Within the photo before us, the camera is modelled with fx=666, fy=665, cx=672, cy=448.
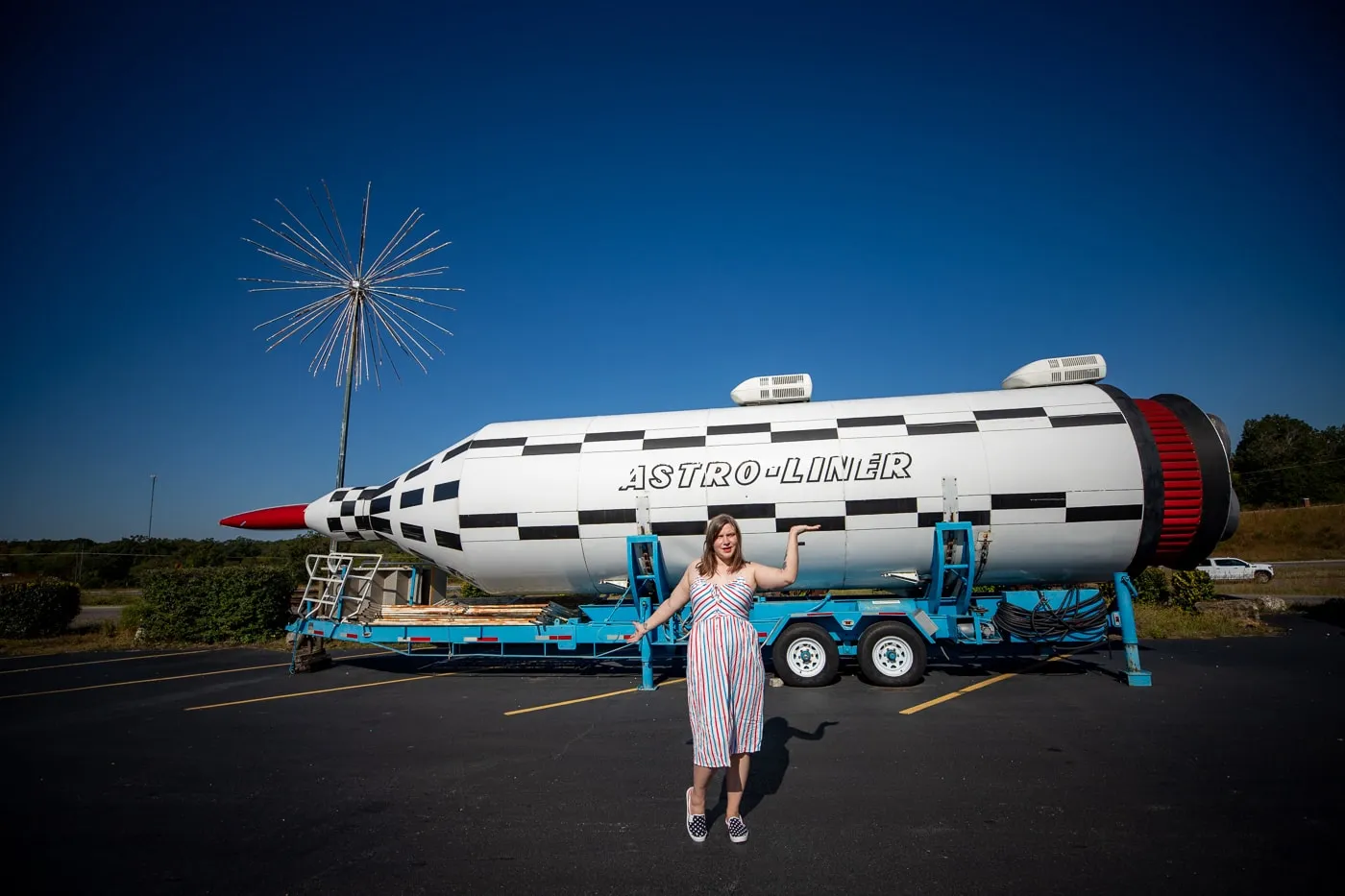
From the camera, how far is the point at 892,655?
339 inches

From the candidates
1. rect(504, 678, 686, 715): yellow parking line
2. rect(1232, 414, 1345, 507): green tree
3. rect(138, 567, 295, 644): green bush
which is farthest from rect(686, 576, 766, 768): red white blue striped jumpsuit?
rect(1232, 414, 1345, 507): green tree

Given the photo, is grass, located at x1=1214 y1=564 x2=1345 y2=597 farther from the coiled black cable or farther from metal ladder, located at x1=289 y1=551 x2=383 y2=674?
metal ladder, located at x1=289 y1=551 x2=383 y2=674

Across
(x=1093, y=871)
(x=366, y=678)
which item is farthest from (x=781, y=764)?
(x=366, y=678)

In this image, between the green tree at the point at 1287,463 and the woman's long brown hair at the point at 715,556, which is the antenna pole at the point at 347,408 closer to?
the woman's long brown hair at the point at 715,556

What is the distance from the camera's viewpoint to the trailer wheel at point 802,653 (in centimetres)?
861

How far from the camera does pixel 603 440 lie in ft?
31.0

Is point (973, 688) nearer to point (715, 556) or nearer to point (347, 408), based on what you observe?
point (715, 556)

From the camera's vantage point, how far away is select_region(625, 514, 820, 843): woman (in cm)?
367

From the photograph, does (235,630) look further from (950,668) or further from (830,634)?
(950,668)

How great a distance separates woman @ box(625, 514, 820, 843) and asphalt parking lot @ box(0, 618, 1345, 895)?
438 millimetres

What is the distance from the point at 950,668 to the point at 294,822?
8.43 meters

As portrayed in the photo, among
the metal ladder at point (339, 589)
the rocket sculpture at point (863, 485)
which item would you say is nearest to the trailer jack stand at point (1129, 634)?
the rocket sculpture at point (863, 485)

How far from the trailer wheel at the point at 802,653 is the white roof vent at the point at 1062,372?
4.57m

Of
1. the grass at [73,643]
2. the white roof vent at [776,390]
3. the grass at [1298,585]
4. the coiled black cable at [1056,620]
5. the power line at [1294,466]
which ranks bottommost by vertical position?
the grass at [1298,585]
